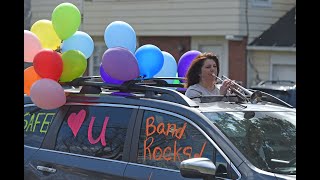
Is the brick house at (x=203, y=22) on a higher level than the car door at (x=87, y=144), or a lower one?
higher

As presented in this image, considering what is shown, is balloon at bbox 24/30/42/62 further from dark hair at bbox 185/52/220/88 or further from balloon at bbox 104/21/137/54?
A: dark hair at bbox 185/52/220/88

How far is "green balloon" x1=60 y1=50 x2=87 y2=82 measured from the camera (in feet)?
18.2

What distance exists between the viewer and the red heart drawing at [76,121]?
5070 millimetres

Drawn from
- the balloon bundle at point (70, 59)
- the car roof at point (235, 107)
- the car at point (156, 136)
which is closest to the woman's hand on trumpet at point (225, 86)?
the car at point (156, 136)

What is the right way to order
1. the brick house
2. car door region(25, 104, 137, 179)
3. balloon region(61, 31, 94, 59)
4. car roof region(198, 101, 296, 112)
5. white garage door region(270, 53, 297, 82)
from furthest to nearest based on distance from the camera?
the brick house, white garage door region(270, 53, 297, 82), balloon region(61, 31, 94, 59), car door region(25, 104, 137, 179), car roof region(198, 101, 296, 112)

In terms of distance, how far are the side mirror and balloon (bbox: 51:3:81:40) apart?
2.43m

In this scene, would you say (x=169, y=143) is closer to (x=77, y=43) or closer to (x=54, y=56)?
(x=54, y=56)

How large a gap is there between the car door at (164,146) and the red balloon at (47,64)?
1.14 metres

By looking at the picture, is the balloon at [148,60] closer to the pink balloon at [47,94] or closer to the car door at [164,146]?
the pink balloon at [47,94]

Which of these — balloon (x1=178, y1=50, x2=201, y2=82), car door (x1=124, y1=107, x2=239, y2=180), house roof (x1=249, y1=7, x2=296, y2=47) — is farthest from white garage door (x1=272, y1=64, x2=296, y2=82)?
car door (x1=124, y1=107, x2=239, y2=180)

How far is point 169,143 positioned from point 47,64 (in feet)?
5.04
